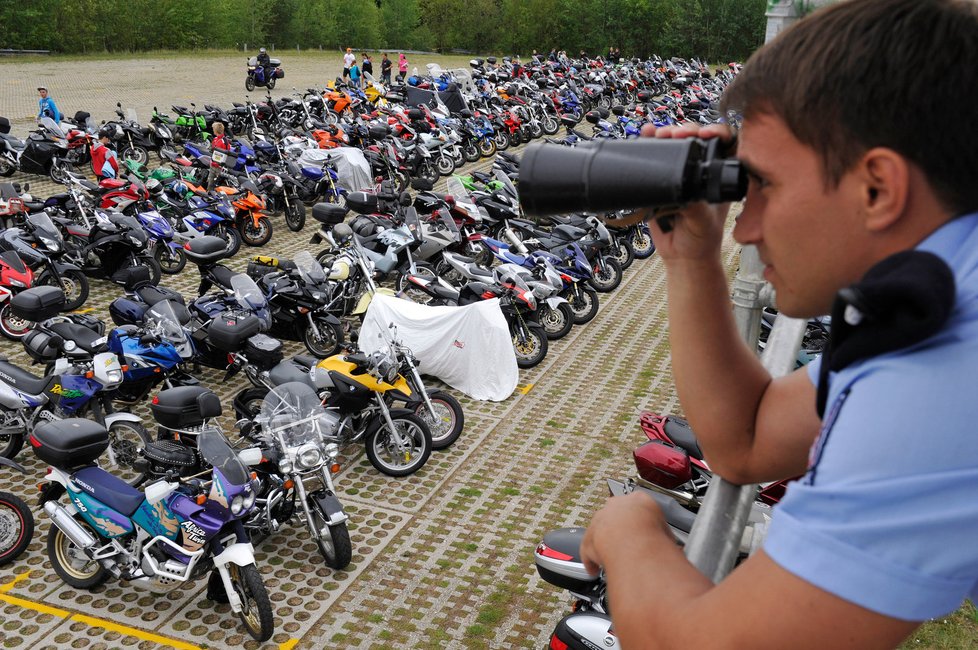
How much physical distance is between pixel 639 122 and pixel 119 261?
15254 mm

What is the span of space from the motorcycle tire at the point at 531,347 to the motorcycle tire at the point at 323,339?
201 centimetres

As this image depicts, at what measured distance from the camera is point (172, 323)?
866 cm

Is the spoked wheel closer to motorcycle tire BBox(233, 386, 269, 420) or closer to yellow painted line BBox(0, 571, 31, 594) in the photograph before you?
motorcycle tire BBox(233, 386, 269, 420)

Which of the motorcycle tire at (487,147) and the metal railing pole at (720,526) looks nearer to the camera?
the metal railing pole at (720,526)

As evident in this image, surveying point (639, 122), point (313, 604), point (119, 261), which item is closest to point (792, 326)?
point (313, 604)

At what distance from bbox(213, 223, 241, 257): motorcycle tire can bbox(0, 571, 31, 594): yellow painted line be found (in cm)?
768

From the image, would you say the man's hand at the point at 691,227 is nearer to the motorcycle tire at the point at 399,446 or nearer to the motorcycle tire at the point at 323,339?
the motorcycle tire at the point at 399,446

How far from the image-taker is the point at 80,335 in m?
8.33

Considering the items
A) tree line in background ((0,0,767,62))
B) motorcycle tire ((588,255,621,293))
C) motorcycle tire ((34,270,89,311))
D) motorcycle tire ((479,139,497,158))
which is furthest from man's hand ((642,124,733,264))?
tree line in background ((0,0,767,62))

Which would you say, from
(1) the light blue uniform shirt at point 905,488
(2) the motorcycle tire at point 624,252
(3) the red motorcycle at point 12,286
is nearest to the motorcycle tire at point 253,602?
(1) the light blue uniform shirt at point 905,488

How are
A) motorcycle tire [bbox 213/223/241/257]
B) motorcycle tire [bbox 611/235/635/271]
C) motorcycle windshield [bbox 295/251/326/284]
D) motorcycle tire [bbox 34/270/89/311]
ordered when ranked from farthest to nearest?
1. motorcycle tire [bbox 611/235/635/271]
2. motorcycle tire [bbox 213/223/241/257]
3. motorcycle tire [bbox 34/270/89/311]
4. motorcycle windshield [bbox 295/251/326/284]

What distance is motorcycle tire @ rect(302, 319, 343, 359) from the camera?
34.0 ft

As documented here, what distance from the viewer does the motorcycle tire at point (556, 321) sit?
11562mm

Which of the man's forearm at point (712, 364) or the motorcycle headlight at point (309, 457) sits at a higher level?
the man's forearm at point (712, 364)
